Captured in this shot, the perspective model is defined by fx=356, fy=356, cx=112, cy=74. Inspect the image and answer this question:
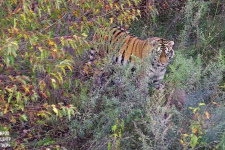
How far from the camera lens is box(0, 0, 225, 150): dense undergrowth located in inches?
136

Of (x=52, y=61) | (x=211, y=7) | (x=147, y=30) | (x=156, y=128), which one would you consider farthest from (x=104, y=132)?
(x=211, y=7)

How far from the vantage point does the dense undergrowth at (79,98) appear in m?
3.46

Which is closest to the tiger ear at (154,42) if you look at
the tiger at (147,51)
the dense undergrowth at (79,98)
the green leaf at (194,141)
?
the tiger at (147,51)

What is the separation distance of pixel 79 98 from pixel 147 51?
151 centimetres

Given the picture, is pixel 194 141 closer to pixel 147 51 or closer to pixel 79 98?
pixel 79 98

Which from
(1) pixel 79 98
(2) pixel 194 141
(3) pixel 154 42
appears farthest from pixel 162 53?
(2) pixel 194 141

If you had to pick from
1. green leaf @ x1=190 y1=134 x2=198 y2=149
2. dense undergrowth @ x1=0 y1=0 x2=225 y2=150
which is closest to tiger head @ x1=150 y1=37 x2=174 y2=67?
dense undergrowth @ x1=0 y1=0 x2=225 y2=150

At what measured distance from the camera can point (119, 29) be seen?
613cm

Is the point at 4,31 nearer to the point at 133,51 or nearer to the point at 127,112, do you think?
the point at 127,112

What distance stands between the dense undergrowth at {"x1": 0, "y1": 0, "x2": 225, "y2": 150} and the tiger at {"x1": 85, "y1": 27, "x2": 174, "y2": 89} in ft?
1.22

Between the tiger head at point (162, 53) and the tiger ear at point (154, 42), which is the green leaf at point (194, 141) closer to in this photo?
the tiger head at point (162, 53)

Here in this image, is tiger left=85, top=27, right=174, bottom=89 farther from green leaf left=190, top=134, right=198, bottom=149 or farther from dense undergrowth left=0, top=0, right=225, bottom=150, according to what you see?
green leaf left=190, top=134, right=198, bottom=149

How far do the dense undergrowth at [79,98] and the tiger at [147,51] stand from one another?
0.37 meters

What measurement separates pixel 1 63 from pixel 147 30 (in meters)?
4.02
